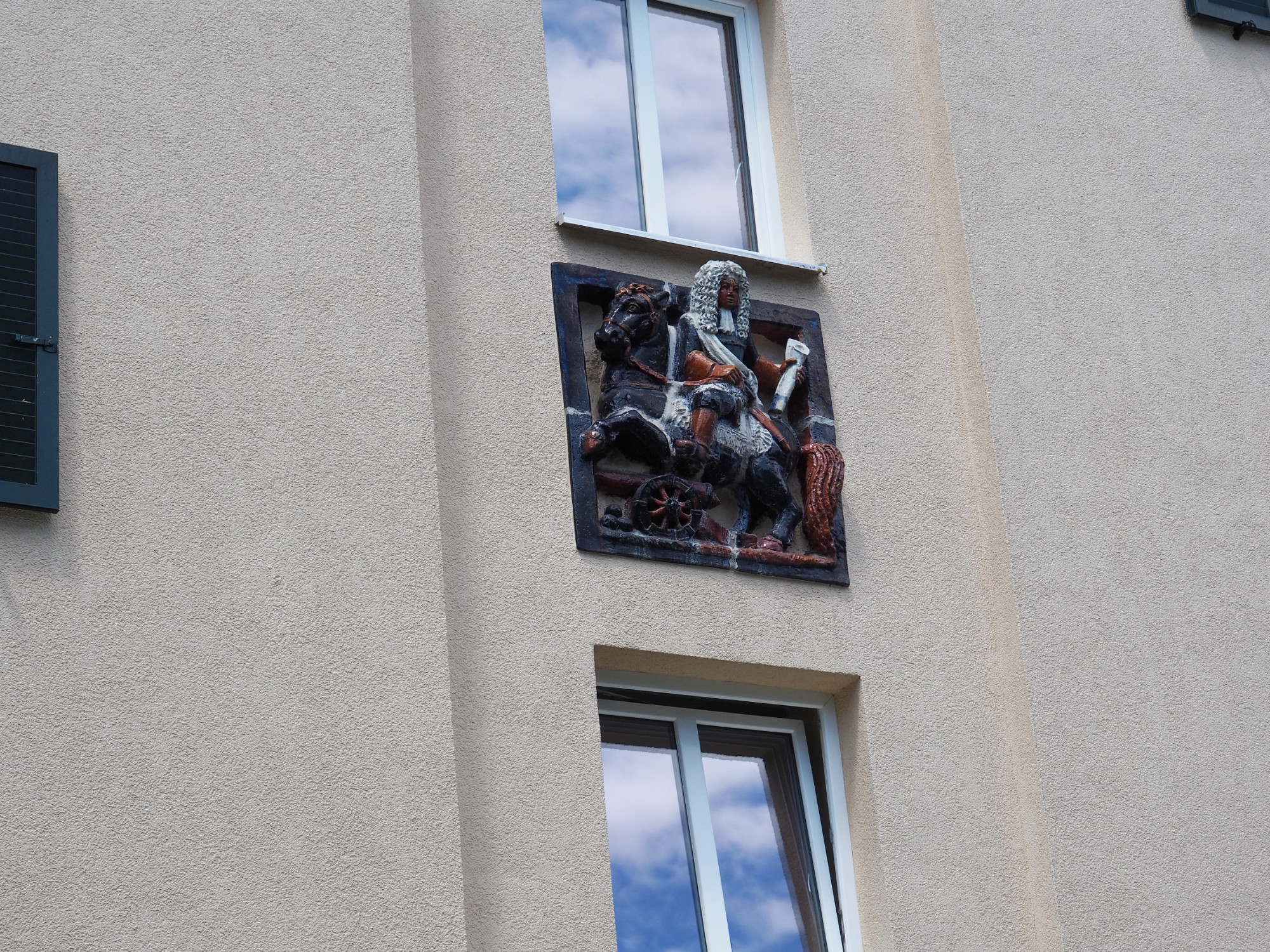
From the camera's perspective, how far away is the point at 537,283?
808 centimetres

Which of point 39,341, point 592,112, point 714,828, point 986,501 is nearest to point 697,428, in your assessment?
point 986,501

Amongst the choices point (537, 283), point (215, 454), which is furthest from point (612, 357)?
point (215, 454)

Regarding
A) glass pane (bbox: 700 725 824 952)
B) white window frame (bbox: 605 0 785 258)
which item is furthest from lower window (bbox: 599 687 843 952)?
white window frame (bbox: 605 0 785 258)

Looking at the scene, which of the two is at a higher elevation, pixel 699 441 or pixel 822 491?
A: pixel 699 441

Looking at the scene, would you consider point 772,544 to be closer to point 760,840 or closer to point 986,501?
point 986,501

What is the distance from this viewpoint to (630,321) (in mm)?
8125

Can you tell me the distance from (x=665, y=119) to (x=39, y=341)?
3.30 m

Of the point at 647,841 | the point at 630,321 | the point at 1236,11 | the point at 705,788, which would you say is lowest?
the point at 647,841

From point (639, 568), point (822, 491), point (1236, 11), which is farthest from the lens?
point (1236, 11)

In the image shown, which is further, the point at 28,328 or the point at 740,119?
the point at 740,119

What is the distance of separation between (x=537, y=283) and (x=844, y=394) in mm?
1364

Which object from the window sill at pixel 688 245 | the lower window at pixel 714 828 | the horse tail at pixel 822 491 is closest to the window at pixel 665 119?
the window sill at pixel 688 245

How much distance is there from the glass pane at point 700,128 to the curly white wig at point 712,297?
1.61ft

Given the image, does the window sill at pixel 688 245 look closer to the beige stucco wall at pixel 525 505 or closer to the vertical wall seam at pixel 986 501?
the beige stucco wall at pixel 525 505
